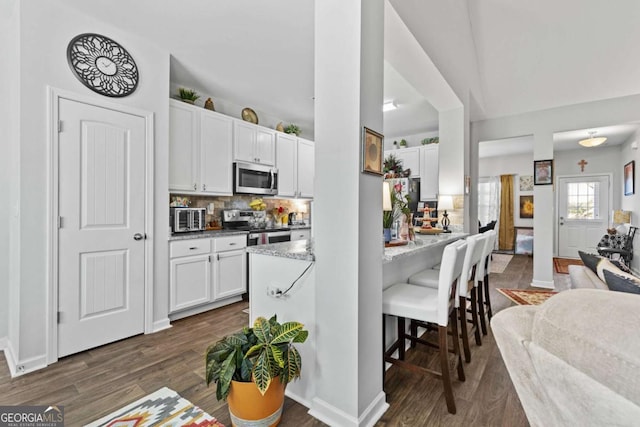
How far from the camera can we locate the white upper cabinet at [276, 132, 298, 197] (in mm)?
4559

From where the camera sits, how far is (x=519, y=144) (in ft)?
20.8

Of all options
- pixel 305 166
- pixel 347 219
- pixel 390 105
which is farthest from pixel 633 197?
pixel 347 219

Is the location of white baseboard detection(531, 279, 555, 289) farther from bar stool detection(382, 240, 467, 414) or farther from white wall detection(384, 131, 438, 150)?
bar stool detection(382, 240, 467, 414)

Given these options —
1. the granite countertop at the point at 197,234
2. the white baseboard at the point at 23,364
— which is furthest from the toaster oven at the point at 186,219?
the white baseboard at the point at 23,364

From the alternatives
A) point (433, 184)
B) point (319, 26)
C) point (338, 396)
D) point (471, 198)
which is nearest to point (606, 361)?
point (338, 396)

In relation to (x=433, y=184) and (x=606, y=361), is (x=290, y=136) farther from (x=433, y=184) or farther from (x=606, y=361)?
(x=606, y=361)

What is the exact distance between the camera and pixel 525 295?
155 inches

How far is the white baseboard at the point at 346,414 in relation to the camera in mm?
1501

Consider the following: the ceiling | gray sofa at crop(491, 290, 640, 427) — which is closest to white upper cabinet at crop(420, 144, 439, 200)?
the ceiling

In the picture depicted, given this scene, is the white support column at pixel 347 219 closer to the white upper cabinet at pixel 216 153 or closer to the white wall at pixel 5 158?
the white upper cabinet at pixel 216 153

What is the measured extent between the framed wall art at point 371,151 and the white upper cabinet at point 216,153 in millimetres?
2552

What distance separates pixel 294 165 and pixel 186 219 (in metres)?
2.00

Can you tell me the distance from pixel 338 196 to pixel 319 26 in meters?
0.97

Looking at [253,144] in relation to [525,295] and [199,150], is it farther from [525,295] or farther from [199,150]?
[525,295]
